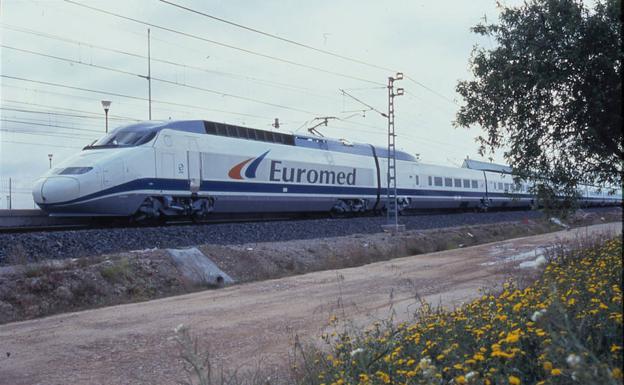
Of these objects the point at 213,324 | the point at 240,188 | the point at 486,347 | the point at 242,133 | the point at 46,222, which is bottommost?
the point at 213,324

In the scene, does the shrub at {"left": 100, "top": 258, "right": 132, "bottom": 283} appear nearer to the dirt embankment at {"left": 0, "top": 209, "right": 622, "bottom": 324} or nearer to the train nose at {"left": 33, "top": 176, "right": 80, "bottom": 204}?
the dirt embankment at {"left": 0, "top": 209, "right": 622, "bottom": 324}

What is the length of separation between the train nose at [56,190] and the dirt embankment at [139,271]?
14.9 feet

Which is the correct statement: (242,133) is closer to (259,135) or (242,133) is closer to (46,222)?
(259,135)

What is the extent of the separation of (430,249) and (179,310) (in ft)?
47.2

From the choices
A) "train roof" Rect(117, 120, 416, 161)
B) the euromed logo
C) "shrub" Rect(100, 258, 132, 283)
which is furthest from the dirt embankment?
"train roof" Rect(117, 120, 416, 161)

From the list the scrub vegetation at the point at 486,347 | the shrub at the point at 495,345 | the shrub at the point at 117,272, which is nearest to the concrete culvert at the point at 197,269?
the shrub at the point at 117,272

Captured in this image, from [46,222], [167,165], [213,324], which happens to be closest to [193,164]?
[167,165]

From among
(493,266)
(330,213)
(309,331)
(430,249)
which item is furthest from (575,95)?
(330,213)

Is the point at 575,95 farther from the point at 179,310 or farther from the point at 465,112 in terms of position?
the point at 179,310

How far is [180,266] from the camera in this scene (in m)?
14.7

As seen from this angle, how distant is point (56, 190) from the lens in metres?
18.3

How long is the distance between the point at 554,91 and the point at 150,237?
10.9 meters

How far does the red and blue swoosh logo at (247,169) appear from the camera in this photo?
23.5 m

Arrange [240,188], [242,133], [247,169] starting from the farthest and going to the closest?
1. [242,133]
2. [247,169]
3. [240,188]
